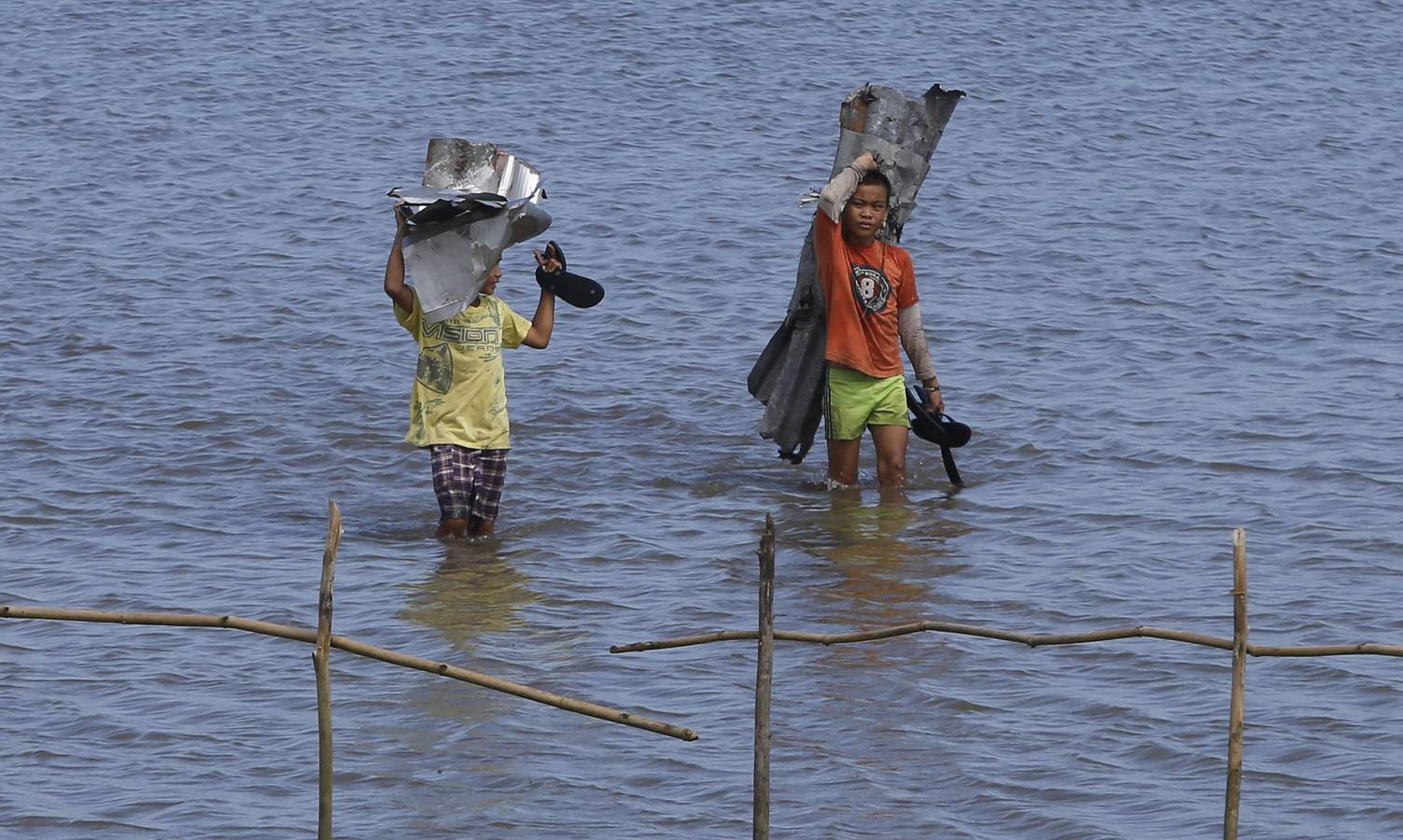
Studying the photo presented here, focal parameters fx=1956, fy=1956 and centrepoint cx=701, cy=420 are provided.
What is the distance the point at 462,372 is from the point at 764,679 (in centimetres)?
367

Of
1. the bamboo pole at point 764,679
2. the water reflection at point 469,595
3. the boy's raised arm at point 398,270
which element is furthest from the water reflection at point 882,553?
the bamboo pole at point 764,679

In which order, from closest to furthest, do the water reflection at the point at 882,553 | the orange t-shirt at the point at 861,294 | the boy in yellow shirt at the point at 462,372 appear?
the water reflection at the point at 882,553, the boy in yellow shirt at the point at 462,372, the orange t-shirt at the point at 861,294

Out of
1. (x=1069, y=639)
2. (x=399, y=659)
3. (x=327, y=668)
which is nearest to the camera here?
(x=327, y=668)

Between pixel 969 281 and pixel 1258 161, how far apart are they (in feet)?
15.6

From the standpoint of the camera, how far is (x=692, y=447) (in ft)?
34.6

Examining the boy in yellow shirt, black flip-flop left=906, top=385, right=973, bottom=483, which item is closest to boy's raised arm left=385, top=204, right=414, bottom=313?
the boy in yellow shirt

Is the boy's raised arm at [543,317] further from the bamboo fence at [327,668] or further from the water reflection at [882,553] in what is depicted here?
the bamboo fence at [327,668]

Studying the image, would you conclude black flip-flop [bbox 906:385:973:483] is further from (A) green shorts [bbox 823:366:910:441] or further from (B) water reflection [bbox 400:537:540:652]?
(B) water reflection [bbox 400:537:540:652]

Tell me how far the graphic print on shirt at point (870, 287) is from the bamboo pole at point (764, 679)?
3.98 meters

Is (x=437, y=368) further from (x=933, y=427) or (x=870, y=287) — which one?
(x=933, y=427)

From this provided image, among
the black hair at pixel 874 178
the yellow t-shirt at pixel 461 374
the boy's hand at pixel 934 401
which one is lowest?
the boy's hand at pixel 934 401

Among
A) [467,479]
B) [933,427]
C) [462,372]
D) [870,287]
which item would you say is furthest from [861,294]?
[467,479]

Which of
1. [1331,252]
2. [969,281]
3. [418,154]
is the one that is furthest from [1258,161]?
[418,154]

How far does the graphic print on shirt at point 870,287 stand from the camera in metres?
8.70
